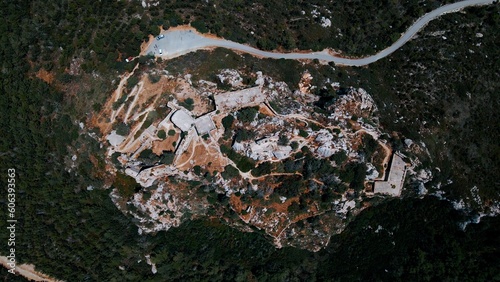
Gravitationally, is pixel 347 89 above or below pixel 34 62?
below

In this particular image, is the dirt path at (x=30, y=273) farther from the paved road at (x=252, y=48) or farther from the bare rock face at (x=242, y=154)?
the paved road at (x=252, y=48)

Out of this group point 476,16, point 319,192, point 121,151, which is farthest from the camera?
point 476,16

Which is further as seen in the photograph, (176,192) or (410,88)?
(410,88)

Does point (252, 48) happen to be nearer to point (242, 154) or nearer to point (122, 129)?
point (242, 154)

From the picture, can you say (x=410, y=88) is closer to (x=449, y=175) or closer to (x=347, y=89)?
(x=347, y=89)

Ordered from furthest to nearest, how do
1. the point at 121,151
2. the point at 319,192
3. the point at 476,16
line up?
the point at 476,16 < the point at 319,192 < the point at 121,151

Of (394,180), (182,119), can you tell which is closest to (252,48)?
(182,119)

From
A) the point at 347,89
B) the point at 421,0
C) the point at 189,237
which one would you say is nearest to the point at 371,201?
the point at 347,89
